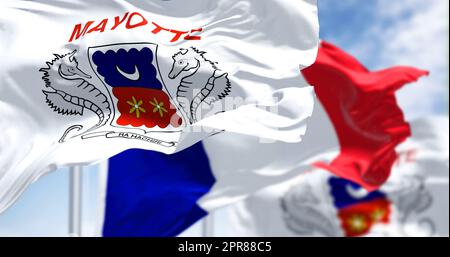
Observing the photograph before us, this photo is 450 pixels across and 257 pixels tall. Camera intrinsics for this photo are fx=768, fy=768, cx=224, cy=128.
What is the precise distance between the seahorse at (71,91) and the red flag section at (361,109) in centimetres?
506

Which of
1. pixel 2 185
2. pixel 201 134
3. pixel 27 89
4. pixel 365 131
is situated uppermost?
pixel 365 131

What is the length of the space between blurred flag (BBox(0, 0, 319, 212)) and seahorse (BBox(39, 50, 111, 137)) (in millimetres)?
11

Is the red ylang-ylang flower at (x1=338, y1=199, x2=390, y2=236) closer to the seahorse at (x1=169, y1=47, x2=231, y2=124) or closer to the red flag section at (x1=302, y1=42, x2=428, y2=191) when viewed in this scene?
the red flag section at (x1=302, y1=42, x2=428, y2=191)

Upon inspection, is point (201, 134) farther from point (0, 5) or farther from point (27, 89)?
point (0, 5)

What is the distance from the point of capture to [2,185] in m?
7.54

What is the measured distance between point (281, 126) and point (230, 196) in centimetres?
270

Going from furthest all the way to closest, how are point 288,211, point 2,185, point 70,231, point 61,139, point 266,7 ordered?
point 288,211 < point 70,231 < point 266,7 < point 61,139 < point 2,185

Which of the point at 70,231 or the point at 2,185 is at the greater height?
the point at 70,231

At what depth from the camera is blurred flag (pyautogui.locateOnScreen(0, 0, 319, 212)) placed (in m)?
8.22

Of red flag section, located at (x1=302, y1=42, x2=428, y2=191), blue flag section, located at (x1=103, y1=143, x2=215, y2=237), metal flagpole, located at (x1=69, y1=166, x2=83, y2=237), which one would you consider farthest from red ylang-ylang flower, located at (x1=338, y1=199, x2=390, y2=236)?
metal flagpole, located at (x1=69, y1=166, x2=83, y2=237)

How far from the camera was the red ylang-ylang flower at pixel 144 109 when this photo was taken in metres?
8.51

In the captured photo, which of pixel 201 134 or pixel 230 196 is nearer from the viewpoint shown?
pixel 201 134

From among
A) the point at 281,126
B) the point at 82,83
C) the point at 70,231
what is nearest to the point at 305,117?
the point at 281,126

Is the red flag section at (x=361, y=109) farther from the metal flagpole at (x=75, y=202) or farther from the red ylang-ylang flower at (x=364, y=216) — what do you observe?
the metal flagpole at (x=75, y=202)
